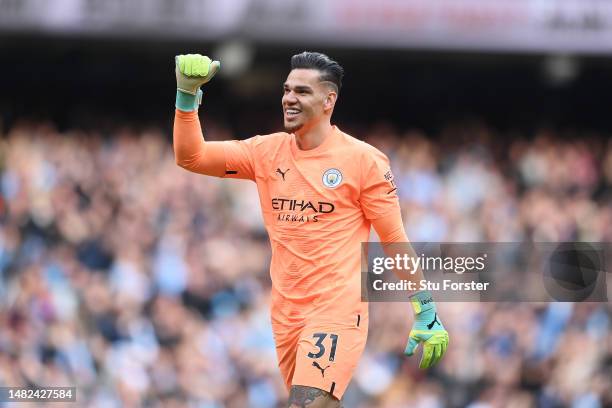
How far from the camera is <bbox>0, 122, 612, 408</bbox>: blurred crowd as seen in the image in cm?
1320

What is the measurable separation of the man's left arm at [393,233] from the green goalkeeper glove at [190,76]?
1036 millimetres

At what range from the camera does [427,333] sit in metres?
6.92

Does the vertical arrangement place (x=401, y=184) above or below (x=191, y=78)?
above

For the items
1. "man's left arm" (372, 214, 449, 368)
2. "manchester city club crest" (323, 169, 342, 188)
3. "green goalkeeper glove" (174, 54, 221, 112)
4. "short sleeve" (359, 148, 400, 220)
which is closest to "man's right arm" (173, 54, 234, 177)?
"green goalkeeper glove" (174, 54, 221, 112)

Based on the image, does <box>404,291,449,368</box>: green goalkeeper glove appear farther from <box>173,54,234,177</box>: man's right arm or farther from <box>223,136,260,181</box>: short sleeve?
<box>173,54,234,177</box>: man's right arm

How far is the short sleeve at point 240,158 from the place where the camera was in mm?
6918

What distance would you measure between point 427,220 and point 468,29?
3.81 meters

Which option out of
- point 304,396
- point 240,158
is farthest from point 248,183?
point 304,396

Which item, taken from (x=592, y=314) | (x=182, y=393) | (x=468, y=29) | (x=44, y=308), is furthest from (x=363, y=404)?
(x=468, y=29)

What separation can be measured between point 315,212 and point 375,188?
0.37 m

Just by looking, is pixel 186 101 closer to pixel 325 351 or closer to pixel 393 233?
pixel 393 233

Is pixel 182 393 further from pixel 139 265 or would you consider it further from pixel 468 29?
pixel 468 29

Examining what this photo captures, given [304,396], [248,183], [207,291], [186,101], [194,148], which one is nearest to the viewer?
[304,396]

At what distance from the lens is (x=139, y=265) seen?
14.3 metres
